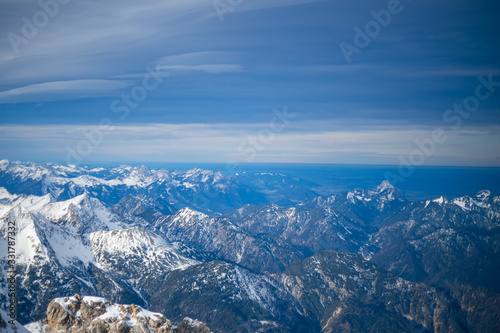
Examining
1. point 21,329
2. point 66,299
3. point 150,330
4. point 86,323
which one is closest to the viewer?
point 21,329

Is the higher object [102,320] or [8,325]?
[8,325]

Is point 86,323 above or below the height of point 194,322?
below

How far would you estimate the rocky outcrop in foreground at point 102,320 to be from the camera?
83562 mm

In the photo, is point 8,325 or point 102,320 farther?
point 102,320

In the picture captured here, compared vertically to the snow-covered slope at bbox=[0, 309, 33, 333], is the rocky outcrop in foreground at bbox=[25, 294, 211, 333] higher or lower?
lower

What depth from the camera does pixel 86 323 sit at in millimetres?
89750

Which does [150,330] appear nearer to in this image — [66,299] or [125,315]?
[125,315]

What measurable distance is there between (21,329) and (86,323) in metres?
31.9

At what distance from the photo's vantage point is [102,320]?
288ft

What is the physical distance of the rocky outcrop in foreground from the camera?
83.6 meters

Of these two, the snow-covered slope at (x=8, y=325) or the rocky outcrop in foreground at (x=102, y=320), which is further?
the rocky outcrop in foreground at (x=102, y=320)

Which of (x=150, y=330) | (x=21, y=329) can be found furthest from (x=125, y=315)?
(x=21, y=329)

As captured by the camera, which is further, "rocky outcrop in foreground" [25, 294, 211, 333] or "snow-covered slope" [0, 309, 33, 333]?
"rocky outcrop in foreground" [25, 294, 211, 333]

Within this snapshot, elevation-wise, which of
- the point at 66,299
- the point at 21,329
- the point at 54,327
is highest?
the point at 21,329
